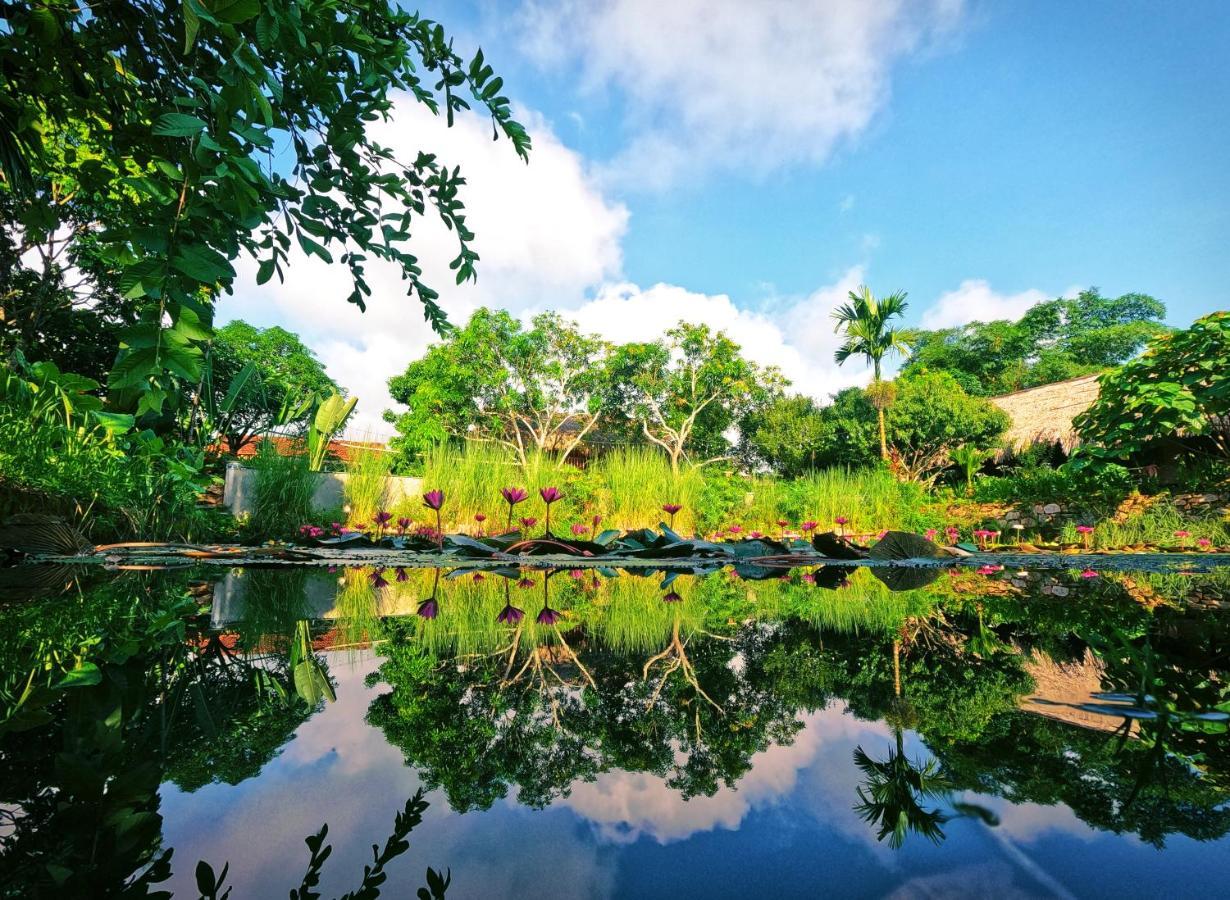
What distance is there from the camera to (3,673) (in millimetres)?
750

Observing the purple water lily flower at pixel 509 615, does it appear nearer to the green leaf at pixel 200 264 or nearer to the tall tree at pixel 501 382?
the green leaf at pixel 200 264

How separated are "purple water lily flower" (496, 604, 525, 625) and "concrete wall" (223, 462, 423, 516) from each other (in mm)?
5900

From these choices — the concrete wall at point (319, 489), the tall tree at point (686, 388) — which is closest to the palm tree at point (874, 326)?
the tall tree at point (686, 388)

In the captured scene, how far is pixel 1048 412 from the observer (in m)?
11.4

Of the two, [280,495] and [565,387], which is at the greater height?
[565,387]

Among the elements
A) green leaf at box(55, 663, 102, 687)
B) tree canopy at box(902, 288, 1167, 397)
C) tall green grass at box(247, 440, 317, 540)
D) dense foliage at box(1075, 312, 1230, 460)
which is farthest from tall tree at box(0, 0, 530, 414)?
tree canopy at box(902, 288, 1167, 397)

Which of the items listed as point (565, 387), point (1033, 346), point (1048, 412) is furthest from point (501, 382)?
point (1033, 346)

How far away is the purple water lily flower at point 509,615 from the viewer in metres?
1.31

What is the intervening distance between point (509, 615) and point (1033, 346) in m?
31.0

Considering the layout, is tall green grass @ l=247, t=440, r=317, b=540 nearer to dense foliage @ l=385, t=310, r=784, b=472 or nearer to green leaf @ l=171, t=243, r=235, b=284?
green leaf @ l=171, t=243, r=235, b=284

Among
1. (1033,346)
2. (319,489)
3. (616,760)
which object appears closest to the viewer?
(616,760)

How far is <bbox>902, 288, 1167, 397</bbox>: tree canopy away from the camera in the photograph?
73.2 ft

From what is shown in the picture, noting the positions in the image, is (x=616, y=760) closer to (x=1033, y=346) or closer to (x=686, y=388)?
(x=686, y=388)

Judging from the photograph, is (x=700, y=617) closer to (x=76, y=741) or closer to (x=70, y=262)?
(x=76, y=741)
